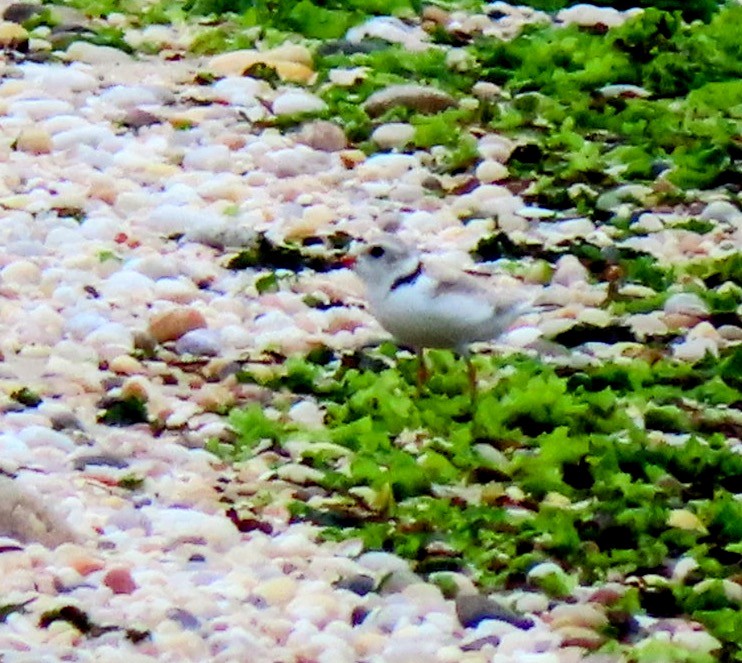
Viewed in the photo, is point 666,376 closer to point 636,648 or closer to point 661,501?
point 661,501

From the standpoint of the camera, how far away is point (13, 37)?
9352 mm

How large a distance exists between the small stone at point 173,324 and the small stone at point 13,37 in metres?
2.73

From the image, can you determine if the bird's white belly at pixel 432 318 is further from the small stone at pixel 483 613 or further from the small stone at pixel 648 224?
the small stone at pixel 648 224

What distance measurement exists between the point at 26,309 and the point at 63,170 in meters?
1.33

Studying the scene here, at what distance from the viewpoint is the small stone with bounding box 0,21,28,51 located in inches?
367

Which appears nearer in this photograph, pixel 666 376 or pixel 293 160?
pixel 666 376

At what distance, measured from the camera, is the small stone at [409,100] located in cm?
907

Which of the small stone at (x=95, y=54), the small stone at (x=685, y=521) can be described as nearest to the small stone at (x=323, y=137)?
the small stone at (x=95, y=54)

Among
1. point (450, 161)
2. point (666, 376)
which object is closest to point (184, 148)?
point (450, 161)

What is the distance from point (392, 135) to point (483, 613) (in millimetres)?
3936

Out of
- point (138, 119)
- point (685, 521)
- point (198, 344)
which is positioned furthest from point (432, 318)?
point (138, 119)

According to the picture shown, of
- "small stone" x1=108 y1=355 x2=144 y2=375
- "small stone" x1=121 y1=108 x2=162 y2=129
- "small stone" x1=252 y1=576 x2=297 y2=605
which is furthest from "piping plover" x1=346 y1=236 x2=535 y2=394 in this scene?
"small stone" x1=121 y1=108 x2=162 y2=129

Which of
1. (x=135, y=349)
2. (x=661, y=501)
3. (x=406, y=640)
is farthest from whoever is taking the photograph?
(x=135, y=349)

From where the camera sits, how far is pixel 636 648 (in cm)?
499
